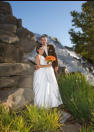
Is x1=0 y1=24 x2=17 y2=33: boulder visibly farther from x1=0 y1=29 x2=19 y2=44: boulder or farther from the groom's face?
the groom's face

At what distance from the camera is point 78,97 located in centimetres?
491

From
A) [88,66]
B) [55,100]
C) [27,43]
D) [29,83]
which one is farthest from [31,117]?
[88,66]

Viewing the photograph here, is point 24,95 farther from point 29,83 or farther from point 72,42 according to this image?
point 72,42

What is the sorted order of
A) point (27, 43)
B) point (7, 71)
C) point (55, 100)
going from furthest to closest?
point (27, 43)
point (7, 71)
point (55, 100)

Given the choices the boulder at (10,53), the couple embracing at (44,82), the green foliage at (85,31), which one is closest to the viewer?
the couple embracing at (44,82)

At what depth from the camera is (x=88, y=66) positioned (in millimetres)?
13453

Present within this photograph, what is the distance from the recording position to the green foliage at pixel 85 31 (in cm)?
1373

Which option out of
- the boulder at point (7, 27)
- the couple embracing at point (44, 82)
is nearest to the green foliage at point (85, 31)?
the boulder at point (7, 27)

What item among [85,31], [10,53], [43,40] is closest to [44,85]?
[43,40]

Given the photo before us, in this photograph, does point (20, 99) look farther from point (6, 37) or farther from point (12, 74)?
point (6, 37)

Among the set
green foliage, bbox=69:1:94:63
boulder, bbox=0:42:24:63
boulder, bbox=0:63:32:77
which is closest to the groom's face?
boulder, bbox=0:63:32:77

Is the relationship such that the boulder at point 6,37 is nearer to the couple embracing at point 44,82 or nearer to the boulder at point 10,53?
the boulder at point 10,53

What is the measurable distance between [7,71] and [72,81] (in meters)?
2.22

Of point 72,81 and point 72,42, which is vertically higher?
point 72,42
